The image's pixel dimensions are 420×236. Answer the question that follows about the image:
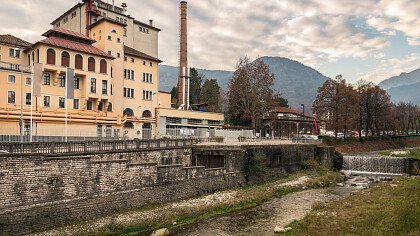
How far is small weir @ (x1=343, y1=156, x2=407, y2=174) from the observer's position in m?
51.1

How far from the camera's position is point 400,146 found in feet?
312

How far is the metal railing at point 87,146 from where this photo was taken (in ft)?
69.4

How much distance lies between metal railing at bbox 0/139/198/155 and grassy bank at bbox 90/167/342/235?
6440 mm

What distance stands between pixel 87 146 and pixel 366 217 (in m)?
20.9

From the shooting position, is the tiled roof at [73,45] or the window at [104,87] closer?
A: the tiled roof at [73,45]

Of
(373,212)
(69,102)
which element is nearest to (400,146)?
(373,212)

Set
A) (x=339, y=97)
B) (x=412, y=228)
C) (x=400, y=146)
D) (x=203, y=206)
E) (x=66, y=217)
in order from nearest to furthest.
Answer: (x=412, y=228) < (x=66, y=217) < (x=203, y=206) < (x=339, y=97) < (x=400, y=146)

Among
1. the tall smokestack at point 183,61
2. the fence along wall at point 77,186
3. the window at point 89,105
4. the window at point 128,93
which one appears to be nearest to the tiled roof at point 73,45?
the window at point 89,105

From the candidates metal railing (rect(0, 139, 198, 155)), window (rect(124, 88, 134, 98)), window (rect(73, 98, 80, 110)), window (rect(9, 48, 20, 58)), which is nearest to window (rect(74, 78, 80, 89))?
window (rect(73, 98, 80, 110))

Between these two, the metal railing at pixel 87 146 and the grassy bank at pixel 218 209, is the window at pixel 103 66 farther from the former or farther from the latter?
the grassy bank at pixel 218 209

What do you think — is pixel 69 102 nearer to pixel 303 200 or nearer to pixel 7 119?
pixel 7 119

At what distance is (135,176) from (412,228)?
63.3ft

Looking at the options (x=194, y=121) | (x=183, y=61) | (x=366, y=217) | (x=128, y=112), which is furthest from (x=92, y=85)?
(x=366, y=217)

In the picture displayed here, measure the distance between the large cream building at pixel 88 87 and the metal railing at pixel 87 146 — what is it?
679 cm
